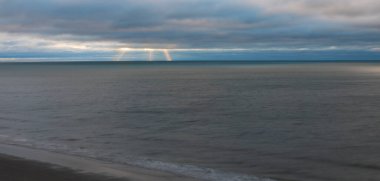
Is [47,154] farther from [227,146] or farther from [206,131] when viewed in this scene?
[206,131]

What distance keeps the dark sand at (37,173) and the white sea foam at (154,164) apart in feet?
8.53

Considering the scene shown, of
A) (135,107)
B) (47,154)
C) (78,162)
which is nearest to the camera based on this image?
(78,162)

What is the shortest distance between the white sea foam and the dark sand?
260 centimetres

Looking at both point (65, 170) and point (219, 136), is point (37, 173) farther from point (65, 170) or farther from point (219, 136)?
point (219, 136)

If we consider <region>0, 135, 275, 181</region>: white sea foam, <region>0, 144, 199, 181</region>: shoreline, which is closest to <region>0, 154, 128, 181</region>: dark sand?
<region>0, 144, 199, 181</region>: shoreline

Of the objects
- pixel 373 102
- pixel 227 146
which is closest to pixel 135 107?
pixel 227 146

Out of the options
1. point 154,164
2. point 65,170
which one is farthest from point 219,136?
point 65,170

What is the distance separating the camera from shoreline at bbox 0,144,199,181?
13586 mm

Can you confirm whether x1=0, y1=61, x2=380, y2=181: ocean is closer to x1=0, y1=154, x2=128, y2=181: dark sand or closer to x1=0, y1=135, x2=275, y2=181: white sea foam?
x1=0, y1=135, x2=275, y2=181: white sea foam

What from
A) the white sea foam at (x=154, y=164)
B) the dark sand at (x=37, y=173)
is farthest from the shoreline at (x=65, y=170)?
the white sea foam at (x=154, y=164)

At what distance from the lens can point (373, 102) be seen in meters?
38.7

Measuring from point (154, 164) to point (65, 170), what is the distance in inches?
130

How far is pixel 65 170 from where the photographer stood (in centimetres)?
1459

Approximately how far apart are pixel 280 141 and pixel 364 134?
4.92 meters
